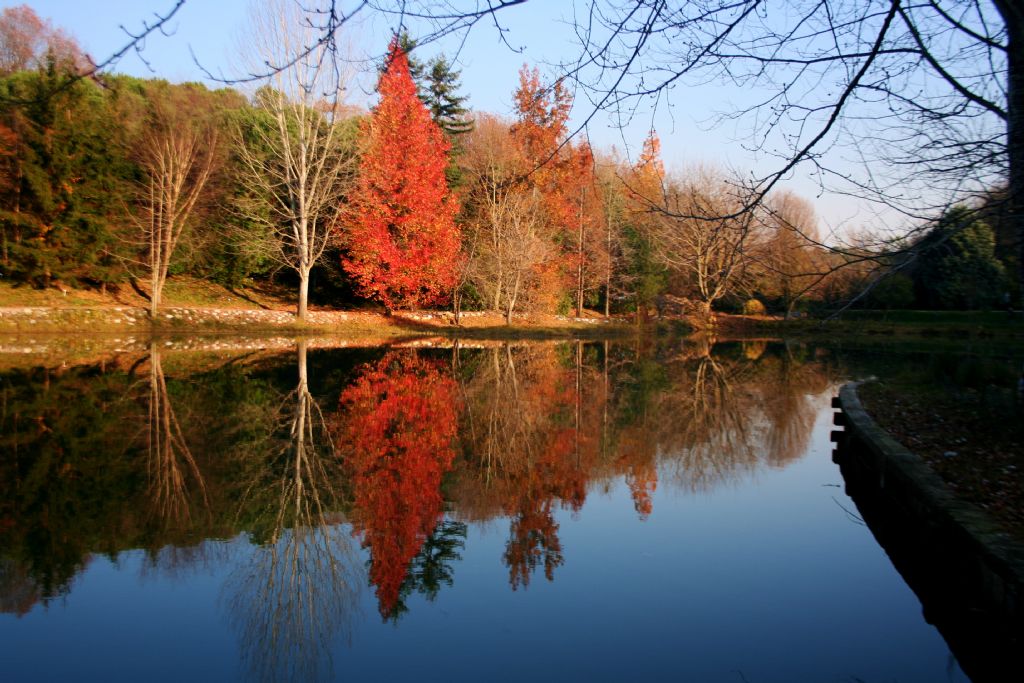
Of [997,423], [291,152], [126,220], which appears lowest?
[997,423]

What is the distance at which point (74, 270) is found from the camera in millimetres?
23469

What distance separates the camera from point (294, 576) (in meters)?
4.47

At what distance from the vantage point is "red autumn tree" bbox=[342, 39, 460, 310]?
25.1m

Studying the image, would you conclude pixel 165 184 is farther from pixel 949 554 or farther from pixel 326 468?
pixel 949 554

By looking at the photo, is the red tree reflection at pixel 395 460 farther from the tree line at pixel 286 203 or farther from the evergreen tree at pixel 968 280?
the evergreen tree at pixel 968 280

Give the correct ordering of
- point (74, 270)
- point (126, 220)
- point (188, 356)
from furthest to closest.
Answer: point (126, 220) < point (74, 270) < point (188, 356)

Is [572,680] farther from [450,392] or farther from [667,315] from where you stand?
[667,315]

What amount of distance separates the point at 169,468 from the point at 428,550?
331cm

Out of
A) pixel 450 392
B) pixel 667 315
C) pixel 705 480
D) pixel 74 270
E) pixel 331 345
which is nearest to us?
pixel 705 480

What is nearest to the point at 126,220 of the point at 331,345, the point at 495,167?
the point at 331,345

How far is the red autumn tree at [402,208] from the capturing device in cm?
2514

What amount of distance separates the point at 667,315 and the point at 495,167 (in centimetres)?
1357

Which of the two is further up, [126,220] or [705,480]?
[126,220]

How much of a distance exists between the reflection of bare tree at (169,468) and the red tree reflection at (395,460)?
1.40 metres
